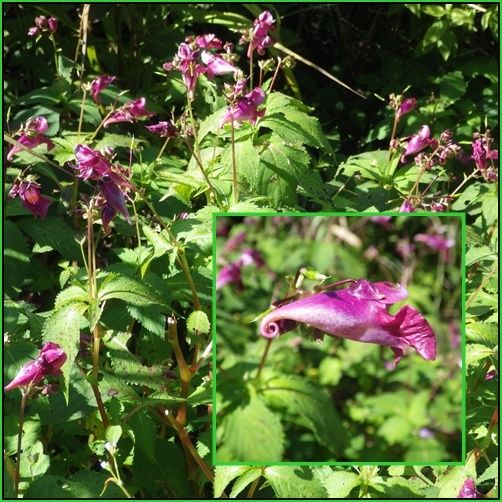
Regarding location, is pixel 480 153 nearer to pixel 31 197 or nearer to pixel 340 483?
pixel 340 483

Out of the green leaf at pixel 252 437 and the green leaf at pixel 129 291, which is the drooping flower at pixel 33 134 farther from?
the green leaf at pixel 252 437

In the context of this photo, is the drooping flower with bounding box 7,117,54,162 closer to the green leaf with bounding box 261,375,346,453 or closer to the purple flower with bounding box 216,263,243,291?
the purple flower with bounding box 216,263,243,291

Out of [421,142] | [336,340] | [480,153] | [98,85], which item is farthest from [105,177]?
[480,153]

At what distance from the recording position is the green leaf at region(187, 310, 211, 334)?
1309mm

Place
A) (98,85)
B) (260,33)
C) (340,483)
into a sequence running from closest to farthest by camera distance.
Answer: (340,483), (260,33), (98,85)

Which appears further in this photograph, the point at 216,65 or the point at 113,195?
the point at 216,65

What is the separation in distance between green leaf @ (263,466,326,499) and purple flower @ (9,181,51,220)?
770mm

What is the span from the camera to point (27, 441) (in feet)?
4.62

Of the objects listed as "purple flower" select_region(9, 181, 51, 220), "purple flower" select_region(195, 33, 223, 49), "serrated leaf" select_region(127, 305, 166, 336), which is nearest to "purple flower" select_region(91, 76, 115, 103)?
"purple flower" select_region(195, 33, 223, 49)

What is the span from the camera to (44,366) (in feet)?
3.79

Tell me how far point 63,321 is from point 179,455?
42 centimetres

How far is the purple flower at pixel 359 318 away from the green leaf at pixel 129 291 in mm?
240

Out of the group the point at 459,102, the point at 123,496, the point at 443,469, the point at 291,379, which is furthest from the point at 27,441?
the point at 459,102

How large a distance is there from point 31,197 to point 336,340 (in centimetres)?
81
